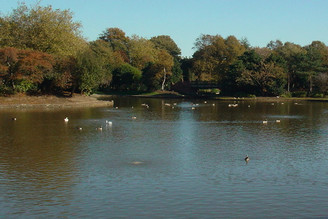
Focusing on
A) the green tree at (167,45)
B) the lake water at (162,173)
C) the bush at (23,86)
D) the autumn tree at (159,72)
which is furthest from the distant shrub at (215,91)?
the lake water at (162,173)

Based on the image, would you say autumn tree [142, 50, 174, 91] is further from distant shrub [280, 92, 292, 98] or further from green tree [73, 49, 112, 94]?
green tree [73, 49, 112, 94]

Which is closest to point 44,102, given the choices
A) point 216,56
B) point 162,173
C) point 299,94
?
point 162,173

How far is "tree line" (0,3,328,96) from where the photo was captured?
6494 centimetres

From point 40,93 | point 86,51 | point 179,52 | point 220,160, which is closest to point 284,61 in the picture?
point 86,51

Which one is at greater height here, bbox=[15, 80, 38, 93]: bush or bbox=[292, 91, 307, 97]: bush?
bbox=[15, 80, 38, 93]: bush

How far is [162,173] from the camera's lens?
19.7 meters

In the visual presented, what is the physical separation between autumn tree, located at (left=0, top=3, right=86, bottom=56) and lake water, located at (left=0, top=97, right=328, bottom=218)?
40375 millimetres

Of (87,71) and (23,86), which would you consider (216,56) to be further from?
(23,86)

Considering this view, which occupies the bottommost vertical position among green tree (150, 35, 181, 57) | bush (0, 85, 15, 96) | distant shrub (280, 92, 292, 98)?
distant shrub (280, 92, 292, 98)

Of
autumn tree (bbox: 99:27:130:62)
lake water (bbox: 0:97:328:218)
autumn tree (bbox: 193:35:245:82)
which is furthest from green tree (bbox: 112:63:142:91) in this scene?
lake water (bbox: 0:97:328:218)

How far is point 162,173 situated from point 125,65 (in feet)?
317

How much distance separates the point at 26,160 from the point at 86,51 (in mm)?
50779

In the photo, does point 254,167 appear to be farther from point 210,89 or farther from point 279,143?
point 210,89

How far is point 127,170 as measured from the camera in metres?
20.2
